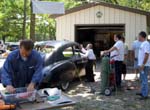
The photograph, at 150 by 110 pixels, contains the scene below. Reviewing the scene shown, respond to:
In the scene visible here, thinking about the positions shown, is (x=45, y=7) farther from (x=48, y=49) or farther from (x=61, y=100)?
(x=61, y=100)

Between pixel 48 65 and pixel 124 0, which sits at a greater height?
pixel 124 0

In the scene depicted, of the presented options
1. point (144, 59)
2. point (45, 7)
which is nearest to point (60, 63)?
point (144, 59)

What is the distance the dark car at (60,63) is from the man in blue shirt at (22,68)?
5.15m

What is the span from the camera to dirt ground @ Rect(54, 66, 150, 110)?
29.8 ft

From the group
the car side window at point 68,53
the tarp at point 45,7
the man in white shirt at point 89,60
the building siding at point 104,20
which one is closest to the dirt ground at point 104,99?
the man in white shirt at point 89,60

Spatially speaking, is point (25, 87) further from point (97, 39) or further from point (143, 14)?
point (97, 39)

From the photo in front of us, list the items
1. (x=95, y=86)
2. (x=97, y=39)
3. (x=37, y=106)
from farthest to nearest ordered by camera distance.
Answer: (x=97, y=39)
(x=95, y=86)
(x=37, y=106)

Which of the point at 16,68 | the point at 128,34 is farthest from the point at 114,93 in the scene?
the point at 128,34

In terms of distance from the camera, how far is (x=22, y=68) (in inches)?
208

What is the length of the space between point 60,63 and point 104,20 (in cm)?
1045

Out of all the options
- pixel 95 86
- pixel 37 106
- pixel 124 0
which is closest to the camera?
pixel 37 106

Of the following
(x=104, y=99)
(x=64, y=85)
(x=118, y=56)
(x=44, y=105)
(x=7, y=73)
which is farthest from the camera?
(x=64, y=85)

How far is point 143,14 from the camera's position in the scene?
2072cm

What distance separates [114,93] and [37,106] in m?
6.59
